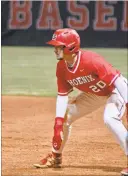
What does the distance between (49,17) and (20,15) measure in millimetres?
955

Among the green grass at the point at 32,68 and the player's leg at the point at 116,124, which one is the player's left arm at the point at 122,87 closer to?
the player's leg at the point at 116,124

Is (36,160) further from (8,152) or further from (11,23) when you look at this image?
(11,23)

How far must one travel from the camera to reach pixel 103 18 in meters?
18.5

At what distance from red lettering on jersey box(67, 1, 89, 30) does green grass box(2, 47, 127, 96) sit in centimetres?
106

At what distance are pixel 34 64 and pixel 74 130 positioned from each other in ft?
22.2

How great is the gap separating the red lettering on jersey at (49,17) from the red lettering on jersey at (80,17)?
364 mm

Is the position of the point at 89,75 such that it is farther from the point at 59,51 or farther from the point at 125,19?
the point at 125,19

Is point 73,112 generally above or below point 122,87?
below

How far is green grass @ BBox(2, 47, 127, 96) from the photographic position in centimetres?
1170

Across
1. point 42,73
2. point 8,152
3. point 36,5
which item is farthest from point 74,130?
point 36,5

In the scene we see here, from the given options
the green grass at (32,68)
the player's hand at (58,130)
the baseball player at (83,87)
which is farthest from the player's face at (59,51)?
the green grass at (32,68)

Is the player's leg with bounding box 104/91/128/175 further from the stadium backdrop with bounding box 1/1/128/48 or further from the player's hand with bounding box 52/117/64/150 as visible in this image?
the stadium backdrop with bounding box 1/1/128/48

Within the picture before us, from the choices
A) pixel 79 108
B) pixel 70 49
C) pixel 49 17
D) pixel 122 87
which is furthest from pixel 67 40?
pixel 49 17

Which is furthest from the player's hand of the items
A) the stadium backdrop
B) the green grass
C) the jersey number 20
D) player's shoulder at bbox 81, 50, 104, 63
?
the stadium backdrop
